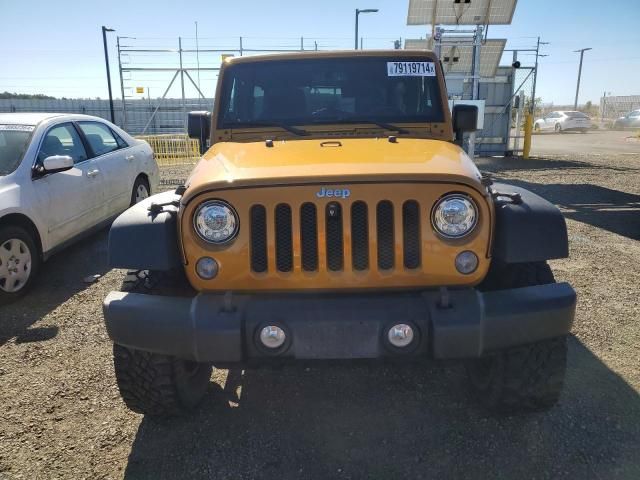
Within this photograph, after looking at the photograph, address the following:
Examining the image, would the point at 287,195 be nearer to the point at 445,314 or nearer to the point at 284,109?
the point at 445,314

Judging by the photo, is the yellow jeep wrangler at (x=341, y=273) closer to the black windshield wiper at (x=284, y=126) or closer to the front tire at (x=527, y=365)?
the front tire at (x=527, y=365)

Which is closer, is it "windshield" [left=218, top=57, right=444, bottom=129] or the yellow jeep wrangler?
the yellow jeep wrangler

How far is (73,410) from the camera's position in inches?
122

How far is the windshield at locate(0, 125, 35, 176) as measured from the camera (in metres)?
4.92

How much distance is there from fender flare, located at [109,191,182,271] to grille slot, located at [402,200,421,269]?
1.15m

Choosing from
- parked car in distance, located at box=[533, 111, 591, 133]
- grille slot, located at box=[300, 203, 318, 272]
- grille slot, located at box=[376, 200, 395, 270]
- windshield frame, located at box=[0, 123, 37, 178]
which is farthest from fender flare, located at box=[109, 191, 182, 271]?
parked car in distance, located at box=[533, 111, 591, 133]

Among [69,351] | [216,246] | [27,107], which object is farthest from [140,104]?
[216,246]

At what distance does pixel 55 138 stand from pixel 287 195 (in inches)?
168

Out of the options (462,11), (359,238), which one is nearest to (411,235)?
(359,238)

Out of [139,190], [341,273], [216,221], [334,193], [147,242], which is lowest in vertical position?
[139,190]

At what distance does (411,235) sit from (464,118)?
1666 mm

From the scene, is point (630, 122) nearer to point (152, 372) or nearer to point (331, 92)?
point (331, 92)

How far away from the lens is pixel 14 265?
15.5 feet

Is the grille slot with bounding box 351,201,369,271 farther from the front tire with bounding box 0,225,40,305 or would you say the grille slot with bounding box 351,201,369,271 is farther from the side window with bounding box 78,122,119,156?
the side window with bounding box 78,122,119,156
